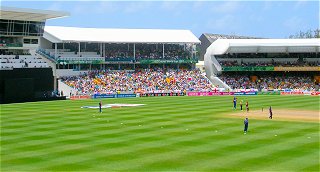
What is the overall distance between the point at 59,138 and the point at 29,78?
38.3 metres

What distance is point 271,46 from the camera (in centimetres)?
8906

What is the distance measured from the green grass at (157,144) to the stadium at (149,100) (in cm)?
6

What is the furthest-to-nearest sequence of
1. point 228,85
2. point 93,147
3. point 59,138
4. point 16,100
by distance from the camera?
point 228,85
point 16,100
point 59,138
point 93,147

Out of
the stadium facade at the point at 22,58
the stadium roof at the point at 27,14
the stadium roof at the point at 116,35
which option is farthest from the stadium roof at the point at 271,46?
the stadium facade at the point at 22,58

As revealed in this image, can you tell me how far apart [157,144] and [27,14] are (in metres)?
46.3

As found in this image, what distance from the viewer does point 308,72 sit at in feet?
305

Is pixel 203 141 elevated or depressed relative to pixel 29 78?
depressed

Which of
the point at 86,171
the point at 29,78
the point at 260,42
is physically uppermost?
the point at 260,42

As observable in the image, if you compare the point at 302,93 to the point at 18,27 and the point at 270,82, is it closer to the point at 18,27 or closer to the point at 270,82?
the point at 270,82

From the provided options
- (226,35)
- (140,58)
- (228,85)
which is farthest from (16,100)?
(226,35)

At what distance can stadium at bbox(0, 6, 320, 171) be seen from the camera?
23125mm

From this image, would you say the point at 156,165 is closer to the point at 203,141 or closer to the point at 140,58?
the point at 203,141

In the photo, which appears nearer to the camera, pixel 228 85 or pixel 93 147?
pixel 93 147

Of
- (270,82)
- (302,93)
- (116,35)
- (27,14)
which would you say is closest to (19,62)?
(27,14)
